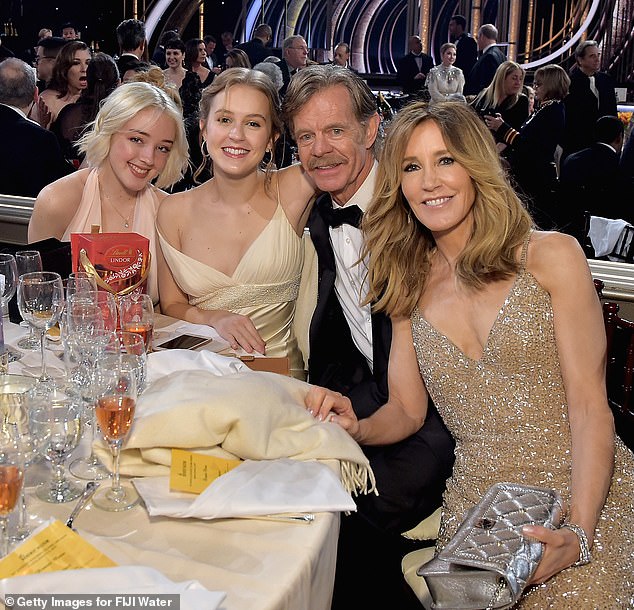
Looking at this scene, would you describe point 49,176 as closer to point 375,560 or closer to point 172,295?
point 172,295

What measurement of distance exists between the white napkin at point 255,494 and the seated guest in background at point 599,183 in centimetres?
486

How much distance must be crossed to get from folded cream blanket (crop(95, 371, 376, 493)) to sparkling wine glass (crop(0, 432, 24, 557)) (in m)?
0.28

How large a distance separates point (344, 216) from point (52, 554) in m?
1.76

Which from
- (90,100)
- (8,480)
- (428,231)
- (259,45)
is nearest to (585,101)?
(90,100)

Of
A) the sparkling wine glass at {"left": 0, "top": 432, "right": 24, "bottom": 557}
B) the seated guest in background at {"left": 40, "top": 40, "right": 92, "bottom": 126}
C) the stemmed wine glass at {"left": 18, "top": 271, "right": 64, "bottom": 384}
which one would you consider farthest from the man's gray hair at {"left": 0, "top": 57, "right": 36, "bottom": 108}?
the sparkling wine glass at {"left": 0, "top": 432, "right": 24, "bottom": 557}

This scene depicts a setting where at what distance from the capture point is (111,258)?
2.14 m

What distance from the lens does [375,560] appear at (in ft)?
7.80

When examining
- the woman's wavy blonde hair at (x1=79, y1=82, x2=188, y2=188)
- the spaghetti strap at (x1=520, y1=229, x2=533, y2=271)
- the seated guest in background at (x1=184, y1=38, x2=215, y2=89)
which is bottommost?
the spaghetti strap at (x1=520, y1=229, x2=533, y2=271)

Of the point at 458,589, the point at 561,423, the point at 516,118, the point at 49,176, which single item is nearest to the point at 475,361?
the point at 561,423

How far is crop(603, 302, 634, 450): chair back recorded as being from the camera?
2.16m

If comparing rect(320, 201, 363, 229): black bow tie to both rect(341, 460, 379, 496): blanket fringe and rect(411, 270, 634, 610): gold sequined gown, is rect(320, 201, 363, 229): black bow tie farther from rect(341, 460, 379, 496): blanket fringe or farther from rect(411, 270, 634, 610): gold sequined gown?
rect(341, 460, 379, 496): blanket fringe

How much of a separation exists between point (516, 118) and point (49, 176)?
3.77 m

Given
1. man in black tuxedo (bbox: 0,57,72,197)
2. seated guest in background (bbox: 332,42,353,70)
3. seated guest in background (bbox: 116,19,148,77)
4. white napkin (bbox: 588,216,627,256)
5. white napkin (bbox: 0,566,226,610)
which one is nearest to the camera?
white napkin (bbox: 0,566,226,610)

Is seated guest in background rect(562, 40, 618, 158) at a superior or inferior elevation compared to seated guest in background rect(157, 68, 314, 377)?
superior
